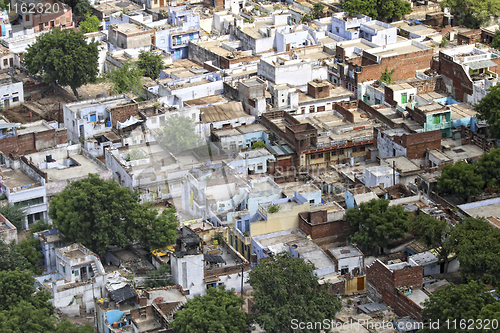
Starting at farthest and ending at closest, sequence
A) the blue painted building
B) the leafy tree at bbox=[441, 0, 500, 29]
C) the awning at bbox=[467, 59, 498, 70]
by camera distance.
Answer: the leafy tree at bbox=[441, 0, 500, 29]
the blue painted building
the awning at bbox=[467, 59, 498, 70]

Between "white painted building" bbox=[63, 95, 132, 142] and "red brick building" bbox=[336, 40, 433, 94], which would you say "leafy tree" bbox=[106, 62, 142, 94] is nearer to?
"white painted building" bbox=[63, 95, 132, 142]

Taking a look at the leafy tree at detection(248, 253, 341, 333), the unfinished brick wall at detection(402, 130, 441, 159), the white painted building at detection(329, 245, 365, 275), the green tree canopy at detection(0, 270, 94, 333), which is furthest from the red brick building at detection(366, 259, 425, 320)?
the green tree canopy at detection(0, 270, 94, 333)

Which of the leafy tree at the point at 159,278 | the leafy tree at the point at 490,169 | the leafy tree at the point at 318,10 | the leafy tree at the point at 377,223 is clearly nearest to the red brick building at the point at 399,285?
the leafy tree at the point at 377,223

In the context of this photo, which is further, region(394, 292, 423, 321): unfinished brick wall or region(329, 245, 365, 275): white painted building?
region(329, 245, 365, 275): white painted building

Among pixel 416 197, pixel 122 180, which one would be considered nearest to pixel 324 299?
pixel 416 197

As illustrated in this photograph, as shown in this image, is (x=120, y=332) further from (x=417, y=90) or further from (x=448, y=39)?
(x=448, y=39)
